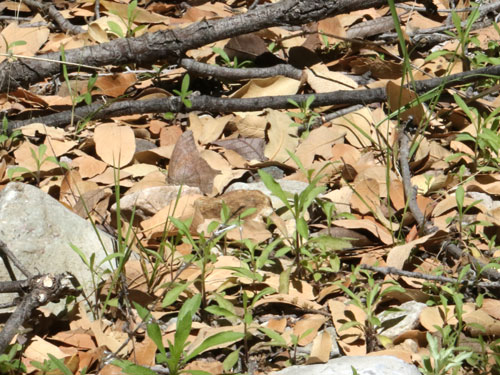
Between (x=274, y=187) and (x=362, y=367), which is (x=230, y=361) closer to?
(x=362, y=367)

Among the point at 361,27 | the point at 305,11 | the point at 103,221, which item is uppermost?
the point at 305,11

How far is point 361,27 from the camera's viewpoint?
366 centimetres

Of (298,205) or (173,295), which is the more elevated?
(298,205)

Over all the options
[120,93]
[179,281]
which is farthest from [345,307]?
[120,93]

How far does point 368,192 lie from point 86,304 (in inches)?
43.9

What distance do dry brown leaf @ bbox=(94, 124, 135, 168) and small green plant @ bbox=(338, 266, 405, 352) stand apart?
1135mm

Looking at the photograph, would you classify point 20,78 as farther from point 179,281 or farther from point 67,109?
point 179,281

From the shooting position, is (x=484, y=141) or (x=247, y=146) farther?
(x=247, y=146)

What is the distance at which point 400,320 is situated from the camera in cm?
206

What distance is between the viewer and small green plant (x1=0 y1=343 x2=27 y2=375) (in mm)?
1812

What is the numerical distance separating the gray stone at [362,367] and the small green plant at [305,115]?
134 centimetres

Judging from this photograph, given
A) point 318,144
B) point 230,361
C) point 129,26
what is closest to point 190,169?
point 318,144

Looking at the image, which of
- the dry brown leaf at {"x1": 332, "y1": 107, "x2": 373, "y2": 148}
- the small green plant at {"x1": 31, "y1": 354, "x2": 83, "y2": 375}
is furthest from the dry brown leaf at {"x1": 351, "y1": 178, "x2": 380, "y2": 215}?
the small green plant at {"x1": 31, "y1": 354, "x2": 83, "y2": 375}

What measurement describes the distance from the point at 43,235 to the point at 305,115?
4.32ft
